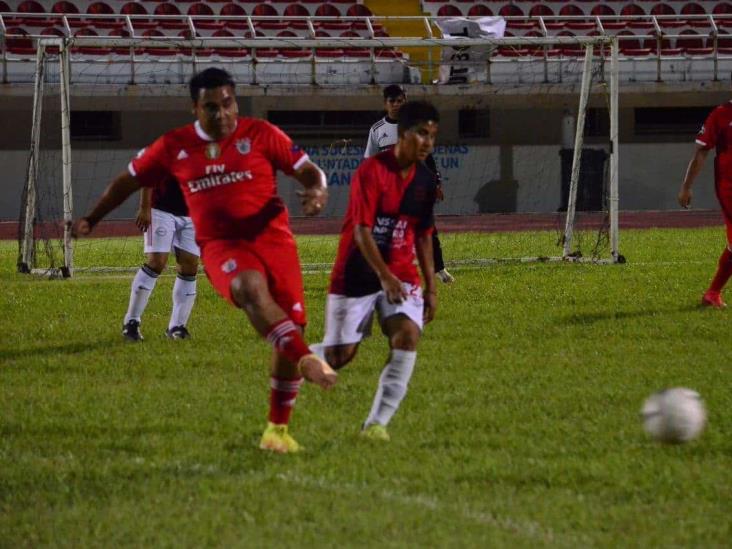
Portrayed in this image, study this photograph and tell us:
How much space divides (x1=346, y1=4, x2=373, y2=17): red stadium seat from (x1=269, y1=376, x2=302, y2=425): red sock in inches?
1100

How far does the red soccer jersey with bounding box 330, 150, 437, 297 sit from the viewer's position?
627cm

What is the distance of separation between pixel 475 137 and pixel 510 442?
2741 cm

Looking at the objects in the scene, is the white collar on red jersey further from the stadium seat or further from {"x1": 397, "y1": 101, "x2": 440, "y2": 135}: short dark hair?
the stadium seat

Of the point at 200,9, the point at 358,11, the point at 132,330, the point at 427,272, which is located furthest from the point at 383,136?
the point at 358,11

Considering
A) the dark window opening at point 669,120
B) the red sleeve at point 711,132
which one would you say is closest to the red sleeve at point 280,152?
the red sleeve at point 711,132

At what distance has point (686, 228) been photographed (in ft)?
82.5

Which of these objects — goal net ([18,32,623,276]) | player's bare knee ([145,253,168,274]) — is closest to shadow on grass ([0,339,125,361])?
player's bare knee ([145,253,168,274])

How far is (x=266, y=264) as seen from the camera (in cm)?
606

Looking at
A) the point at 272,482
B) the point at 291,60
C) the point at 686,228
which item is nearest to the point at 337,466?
the point at 272,482

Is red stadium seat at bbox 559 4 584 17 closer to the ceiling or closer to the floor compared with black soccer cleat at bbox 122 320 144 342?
closer to the ceiling

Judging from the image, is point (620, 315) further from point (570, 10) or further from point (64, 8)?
point (570, 10)

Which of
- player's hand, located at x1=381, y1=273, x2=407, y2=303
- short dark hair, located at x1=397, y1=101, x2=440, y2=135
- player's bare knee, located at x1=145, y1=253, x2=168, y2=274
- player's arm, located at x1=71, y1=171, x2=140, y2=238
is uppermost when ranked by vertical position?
short dark hair, located at x1=397, y1=101, x2=440, y2=135

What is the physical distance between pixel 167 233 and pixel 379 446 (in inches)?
186

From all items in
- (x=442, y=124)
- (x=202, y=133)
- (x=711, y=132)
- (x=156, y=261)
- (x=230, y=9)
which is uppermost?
(x=202, y=133)
